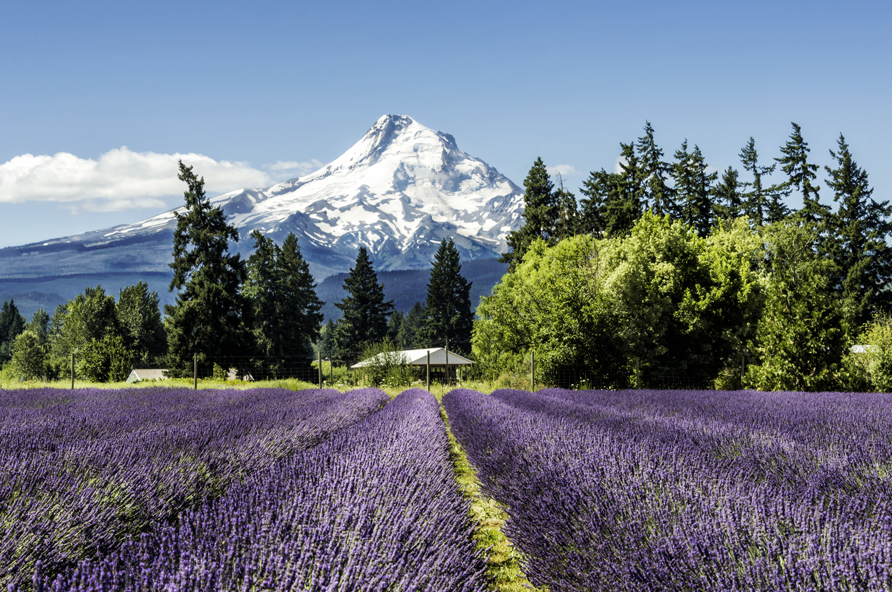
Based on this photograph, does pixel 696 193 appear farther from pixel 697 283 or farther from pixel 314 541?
pixel 314 541

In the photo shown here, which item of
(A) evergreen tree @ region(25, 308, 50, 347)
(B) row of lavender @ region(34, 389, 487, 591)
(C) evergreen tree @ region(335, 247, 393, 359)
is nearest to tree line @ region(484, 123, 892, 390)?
(B) row of lavender @ region(34, 389, 487, 591)

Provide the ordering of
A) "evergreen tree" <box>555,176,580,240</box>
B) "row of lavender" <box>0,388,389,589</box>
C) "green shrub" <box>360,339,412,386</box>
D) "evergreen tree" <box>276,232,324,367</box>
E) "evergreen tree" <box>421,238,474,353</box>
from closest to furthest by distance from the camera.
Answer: "row of lavender" <box>0,388,389,589</box>
"green shrub" <box>360,339,412,386</box>
"evergreen tree" <box>555,176,580,240</box>
"evergreen tree" <box>276,232,324,367</box>
"evergreen tree" <box>421,238,474,353</box>

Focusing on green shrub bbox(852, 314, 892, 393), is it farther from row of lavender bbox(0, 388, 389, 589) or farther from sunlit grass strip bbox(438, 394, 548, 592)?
row of lavender bbox(0, 388, 389, 589)

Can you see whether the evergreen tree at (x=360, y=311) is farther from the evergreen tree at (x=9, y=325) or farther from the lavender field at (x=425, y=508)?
the evergreen tree at (x=9, y=325)

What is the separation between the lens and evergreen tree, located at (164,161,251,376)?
106 ft

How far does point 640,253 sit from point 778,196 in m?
17.6

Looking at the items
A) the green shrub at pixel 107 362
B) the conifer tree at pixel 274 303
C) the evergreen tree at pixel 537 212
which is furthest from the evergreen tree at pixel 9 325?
the evergreen tree at pixel 537 212

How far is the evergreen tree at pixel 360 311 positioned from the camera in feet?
187

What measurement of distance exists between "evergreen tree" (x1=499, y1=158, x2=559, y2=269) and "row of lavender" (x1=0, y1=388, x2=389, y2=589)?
32.1 meters

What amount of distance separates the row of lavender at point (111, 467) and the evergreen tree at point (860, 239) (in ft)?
123

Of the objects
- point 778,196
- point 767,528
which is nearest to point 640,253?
point 778,196

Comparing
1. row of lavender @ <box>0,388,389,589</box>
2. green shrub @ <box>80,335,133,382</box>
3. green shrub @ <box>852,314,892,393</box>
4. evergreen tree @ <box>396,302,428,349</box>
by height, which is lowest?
evergreen tree @ <box>396,302,428,349</box>

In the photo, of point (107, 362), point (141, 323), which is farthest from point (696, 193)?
point (141, 323)

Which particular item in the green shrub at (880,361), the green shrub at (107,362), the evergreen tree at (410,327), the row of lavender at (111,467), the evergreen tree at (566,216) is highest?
the evergreen tree at (566,216)
